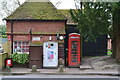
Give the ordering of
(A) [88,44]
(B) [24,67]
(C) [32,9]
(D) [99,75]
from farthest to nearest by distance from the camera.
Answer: (A) [88,44]
(C) [32,9]
(B) [24,67]
(D) [99,75]

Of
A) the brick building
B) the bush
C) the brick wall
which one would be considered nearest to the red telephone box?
the brick building

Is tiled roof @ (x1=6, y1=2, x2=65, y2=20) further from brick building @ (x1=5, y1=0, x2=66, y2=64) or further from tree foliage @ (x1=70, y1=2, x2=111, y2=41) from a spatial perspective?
tree foliage @ (x1=70, y1=2, x2=111, y2=41)

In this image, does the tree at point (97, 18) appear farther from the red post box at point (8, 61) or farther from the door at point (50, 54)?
the red post box at point (8, 61)

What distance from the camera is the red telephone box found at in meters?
16.0

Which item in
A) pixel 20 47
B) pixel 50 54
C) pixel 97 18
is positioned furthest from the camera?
pixel 20 47

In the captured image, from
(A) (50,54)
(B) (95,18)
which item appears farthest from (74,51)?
(B) (95,18)

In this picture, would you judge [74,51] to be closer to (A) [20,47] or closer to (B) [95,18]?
(B) [95,18]

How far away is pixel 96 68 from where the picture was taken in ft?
49.0

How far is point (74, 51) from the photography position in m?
16.1

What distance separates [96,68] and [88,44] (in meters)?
8.26

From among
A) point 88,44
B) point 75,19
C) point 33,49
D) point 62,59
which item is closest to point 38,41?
point 33,49

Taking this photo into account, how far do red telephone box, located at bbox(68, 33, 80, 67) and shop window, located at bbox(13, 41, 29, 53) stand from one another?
12.6 feet

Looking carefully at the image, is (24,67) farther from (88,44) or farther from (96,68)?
(88,44)

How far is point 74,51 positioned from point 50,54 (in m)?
2.02
